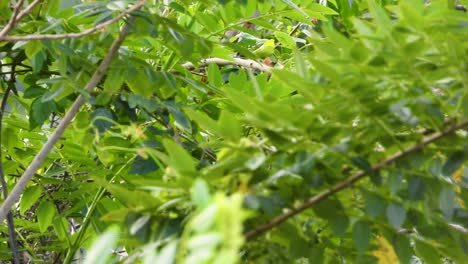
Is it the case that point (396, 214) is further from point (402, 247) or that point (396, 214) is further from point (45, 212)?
point (45, 212)

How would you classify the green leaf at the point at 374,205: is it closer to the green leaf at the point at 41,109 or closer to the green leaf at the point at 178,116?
the green leaf at the point at 178,116

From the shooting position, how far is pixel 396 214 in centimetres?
80

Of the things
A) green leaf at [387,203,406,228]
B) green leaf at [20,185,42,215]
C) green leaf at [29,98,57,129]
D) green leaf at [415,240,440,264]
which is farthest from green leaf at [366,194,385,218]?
green leaf at [20,185,42,215]

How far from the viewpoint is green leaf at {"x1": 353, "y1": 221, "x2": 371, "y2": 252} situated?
854 mm

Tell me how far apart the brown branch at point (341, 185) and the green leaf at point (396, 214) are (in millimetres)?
45

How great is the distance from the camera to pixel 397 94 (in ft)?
2.72

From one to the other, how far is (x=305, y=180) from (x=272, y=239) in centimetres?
10

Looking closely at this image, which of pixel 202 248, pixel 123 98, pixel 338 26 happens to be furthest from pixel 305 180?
pixel 338 26

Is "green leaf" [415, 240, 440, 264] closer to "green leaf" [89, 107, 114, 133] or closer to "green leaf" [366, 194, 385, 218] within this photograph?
"green leaf" [366, 194, 385, 218]

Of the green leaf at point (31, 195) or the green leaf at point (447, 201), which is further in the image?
the green leaf at point (31, 195)

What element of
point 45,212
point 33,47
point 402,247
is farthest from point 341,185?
point 45,212

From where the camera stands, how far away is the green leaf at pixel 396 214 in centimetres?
79

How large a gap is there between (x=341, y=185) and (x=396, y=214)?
7 centimetres

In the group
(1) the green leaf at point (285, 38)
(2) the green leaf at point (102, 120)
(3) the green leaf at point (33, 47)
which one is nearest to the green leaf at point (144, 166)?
(2) the green leaf at point (102, 120)
